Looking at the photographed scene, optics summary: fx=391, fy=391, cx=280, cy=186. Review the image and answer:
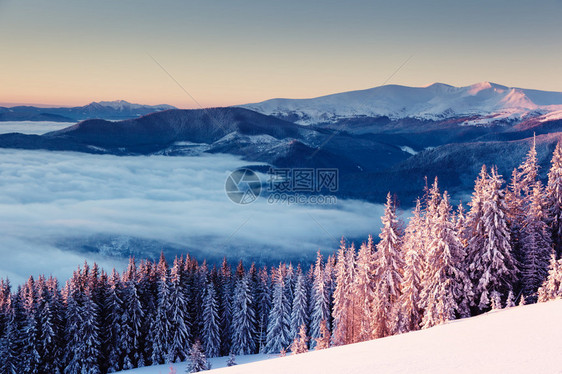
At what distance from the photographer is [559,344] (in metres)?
16.4

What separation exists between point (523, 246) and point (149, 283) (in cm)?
5454

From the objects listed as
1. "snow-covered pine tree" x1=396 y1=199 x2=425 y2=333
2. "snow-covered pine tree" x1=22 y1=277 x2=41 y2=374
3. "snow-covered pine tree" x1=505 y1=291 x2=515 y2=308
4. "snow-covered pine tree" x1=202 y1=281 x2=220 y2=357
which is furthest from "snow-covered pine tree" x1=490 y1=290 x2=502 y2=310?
"snow-covered pine tree" x1=22 y1=277 x2=41 y2=374

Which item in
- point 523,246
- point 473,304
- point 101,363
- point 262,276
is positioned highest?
point 523,246

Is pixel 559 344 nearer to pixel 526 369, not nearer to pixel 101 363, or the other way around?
pixel 526 369

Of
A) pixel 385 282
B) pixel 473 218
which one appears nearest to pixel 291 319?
pixel 385 282

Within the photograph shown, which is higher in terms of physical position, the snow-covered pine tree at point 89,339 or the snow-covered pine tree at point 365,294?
the snow-covered pine tree at point 365,294

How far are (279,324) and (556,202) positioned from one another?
4404 cm

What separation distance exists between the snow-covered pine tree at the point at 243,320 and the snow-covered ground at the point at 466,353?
4785 cm

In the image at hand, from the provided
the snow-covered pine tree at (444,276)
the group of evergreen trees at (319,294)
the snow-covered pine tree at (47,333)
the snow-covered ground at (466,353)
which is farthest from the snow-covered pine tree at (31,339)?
the snow-covered pine tree at (444,276)

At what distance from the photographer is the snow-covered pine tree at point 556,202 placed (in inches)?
1357

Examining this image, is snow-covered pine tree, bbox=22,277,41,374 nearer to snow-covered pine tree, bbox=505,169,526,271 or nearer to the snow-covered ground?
the snow-covered ground

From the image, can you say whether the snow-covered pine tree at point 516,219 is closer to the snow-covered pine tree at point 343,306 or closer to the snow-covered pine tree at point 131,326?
the snow-covered pine tree at point 343,306

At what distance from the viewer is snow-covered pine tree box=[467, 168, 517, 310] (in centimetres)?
3050

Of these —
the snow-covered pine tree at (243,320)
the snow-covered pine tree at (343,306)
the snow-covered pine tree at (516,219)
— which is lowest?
the snow-covered pine tree at (243,320)
